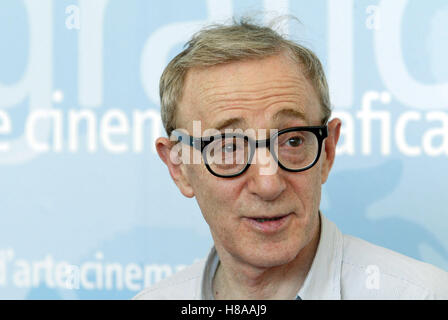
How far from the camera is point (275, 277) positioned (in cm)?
129

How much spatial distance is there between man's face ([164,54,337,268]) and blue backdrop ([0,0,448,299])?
691 mm

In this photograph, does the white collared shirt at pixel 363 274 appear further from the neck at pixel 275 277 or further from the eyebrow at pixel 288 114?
the eyebrow at pixel 288 114

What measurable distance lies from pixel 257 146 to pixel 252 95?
0.12 meters

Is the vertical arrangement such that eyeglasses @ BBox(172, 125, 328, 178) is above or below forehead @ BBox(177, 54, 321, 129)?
below

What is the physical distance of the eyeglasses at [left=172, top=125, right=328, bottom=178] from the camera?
1.16m

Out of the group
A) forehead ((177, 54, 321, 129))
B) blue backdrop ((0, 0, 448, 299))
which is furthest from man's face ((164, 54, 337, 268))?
blue backdrop ((0, 0, 448, 299))

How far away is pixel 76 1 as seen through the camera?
6.67 feet

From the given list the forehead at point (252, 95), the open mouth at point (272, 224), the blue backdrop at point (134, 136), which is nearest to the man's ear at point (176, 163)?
the forehead at point (252, 95)

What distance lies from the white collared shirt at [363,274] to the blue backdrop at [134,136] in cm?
61

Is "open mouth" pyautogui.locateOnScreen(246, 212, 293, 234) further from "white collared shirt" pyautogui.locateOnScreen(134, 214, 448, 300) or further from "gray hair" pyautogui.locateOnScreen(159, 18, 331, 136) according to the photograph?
"gray hair" pyautogui.locateOnScreen(159, 18, 331, 136)

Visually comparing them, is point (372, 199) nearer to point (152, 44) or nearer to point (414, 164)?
point (414, 164)

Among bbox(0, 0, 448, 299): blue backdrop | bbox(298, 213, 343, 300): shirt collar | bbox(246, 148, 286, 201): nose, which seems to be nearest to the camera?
bbox(246, 148, 286, 201): nose
